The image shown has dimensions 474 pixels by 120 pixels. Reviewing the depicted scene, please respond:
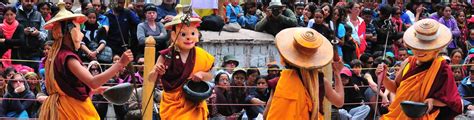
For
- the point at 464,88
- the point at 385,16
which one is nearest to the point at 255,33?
the point at 385,16

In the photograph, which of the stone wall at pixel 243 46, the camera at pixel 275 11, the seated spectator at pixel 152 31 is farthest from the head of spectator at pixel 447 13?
the seated spectator at pixel 152 31

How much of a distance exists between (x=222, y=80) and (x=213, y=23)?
3006mm

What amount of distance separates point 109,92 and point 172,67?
1900mm

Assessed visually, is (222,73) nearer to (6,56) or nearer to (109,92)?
(6,56)

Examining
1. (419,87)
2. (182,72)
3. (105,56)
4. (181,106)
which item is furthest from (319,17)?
(419,87)

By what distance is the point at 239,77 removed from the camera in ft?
51.7

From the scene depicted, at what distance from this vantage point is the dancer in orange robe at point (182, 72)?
509 inches

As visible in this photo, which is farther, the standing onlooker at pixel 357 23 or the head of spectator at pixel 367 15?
the head of spectator at pixel 367 15

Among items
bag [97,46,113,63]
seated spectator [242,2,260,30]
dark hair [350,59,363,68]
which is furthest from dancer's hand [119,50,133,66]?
seated spectator [242,2,260,30]

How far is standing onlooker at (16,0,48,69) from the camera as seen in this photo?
17.0 meters

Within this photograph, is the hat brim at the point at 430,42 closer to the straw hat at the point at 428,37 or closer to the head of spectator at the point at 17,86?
the straw hat at the point at 428,37

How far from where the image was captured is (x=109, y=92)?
441 inches

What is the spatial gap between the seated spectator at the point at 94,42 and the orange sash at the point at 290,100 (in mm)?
4968

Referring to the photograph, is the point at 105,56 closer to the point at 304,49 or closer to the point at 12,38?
the point at 12,38
